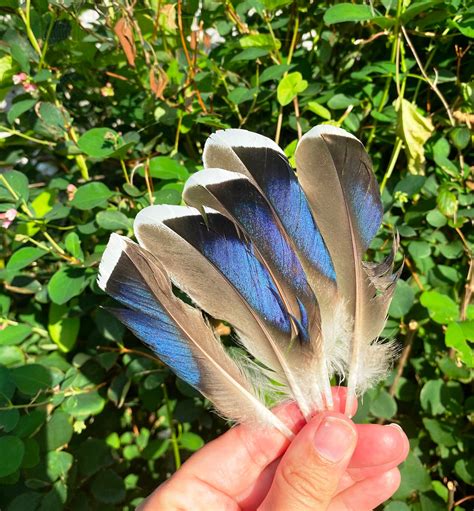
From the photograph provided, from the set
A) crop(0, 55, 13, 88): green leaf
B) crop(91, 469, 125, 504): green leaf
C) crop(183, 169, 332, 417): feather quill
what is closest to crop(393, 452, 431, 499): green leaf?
crop(183, 169, 332, 417): feather quill

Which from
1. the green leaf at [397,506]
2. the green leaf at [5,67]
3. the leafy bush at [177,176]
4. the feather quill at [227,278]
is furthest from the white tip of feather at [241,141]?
the green leaf at [397,506]

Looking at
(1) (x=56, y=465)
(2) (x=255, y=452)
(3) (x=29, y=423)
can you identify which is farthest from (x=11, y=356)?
(2) (x=255, y=452)

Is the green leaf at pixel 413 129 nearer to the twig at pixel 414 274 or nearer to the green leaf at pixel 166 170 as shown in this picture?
the twig at pixel 414 274

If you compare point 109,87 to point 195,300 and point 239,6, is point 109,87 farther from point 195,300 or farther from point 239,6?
point 195,300

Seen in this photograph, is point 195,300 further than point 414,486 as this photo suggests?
No

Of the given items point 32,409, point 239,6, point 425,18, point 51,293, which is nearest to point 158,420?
point 32,409

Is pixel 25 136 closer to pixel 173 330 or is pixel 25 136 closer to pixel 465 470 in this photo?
pixel 173 330

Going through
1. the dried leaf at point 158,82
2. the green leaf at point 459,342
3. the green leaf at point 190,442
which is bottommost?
the green leaf at point 190,442
